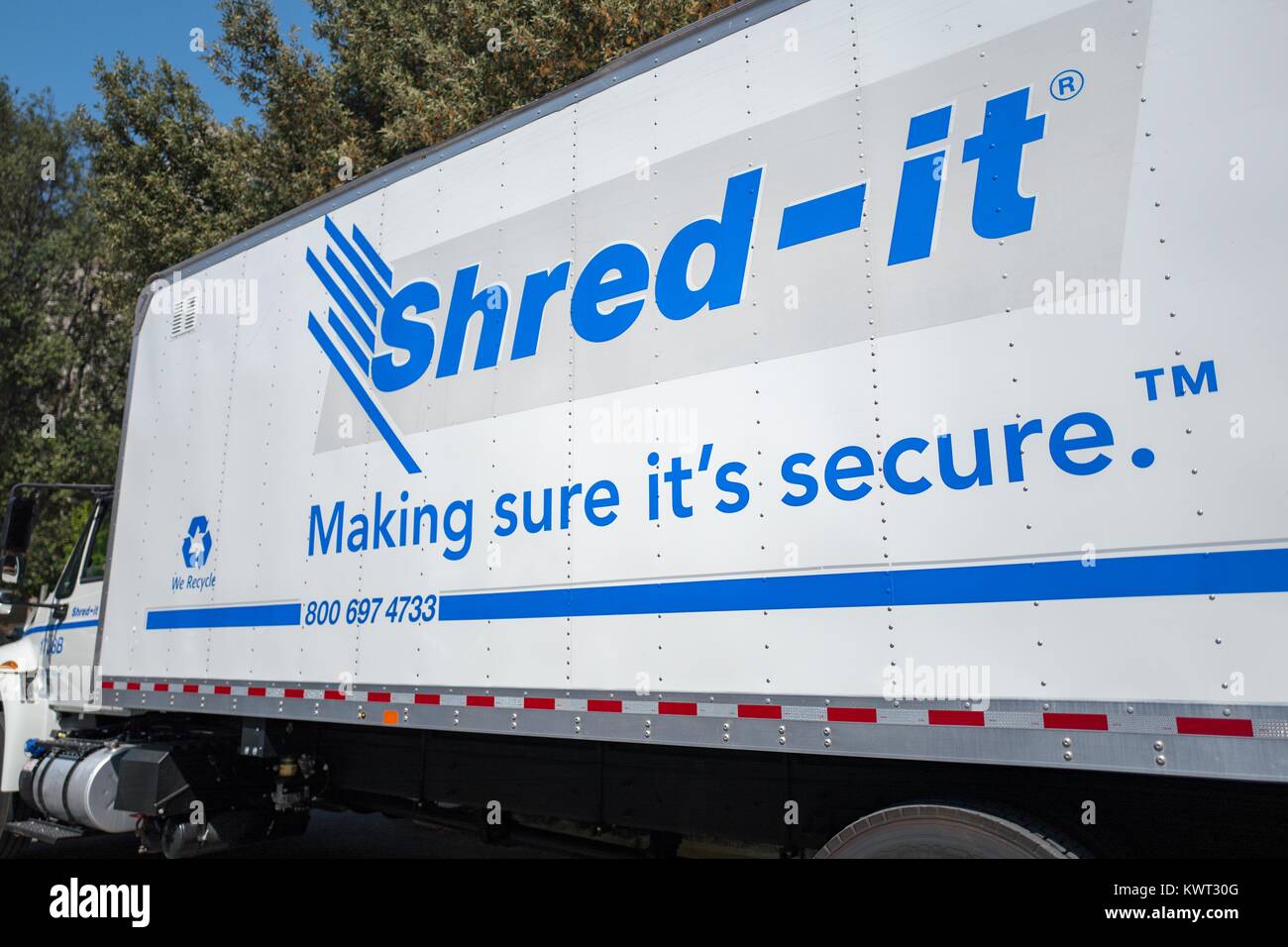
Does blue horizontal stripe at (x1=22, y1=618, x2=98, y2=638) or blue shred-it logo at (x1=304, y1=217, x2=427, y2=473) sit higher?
blue shred-it logo at (x1=304, y1=217, x2=427, y2=473)

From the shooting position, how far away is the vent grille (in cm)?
641

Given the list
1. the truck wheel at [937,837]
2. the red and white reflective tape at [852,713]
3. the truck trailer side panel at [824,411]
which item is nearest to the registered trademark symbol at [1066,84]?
the truck trailer side panel at [824,411]

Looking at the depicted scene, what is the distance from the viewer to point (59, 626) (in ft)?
24.7

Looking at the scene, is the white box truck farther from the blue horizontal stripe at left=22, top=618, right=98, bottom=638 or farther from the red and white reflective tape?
the blue horizontal stripe at left=22, top=618, right=98, bottom=638

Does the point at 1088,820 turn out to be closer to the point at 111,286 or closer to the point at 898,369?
the point at 898,369

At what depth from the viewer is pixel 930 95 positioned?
11.0 feet

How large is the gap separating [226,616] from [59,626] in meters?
2.91

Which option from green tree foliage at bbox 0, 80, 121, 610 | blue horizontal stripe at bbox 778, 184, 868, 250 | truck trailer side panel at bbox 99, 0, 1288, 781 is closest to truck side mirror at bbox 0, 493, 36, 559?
truck trailer side panel at bbox 99, 0, 1288, 781

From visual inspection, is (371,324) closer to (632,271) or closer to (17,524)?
(632,271)

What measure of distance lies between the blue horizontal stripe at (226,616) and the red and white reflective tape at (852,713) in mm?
433

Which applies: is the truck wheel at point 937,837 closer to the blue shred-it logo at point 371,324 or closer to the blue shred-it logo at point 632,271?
the blue shred-it logo at point 632,271

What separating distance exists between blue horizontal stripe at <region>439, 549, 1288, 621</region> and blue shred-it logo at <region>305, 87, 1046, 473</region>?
3.34 ft

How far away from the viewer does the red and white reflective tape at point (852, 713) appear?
2.62 m

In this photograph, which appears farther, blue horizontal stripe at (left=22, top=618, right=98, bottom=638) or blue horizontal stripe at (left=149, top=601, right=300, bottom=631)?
blue horizontal stripe at (left=22, top=618, right=98, bottom=638)
